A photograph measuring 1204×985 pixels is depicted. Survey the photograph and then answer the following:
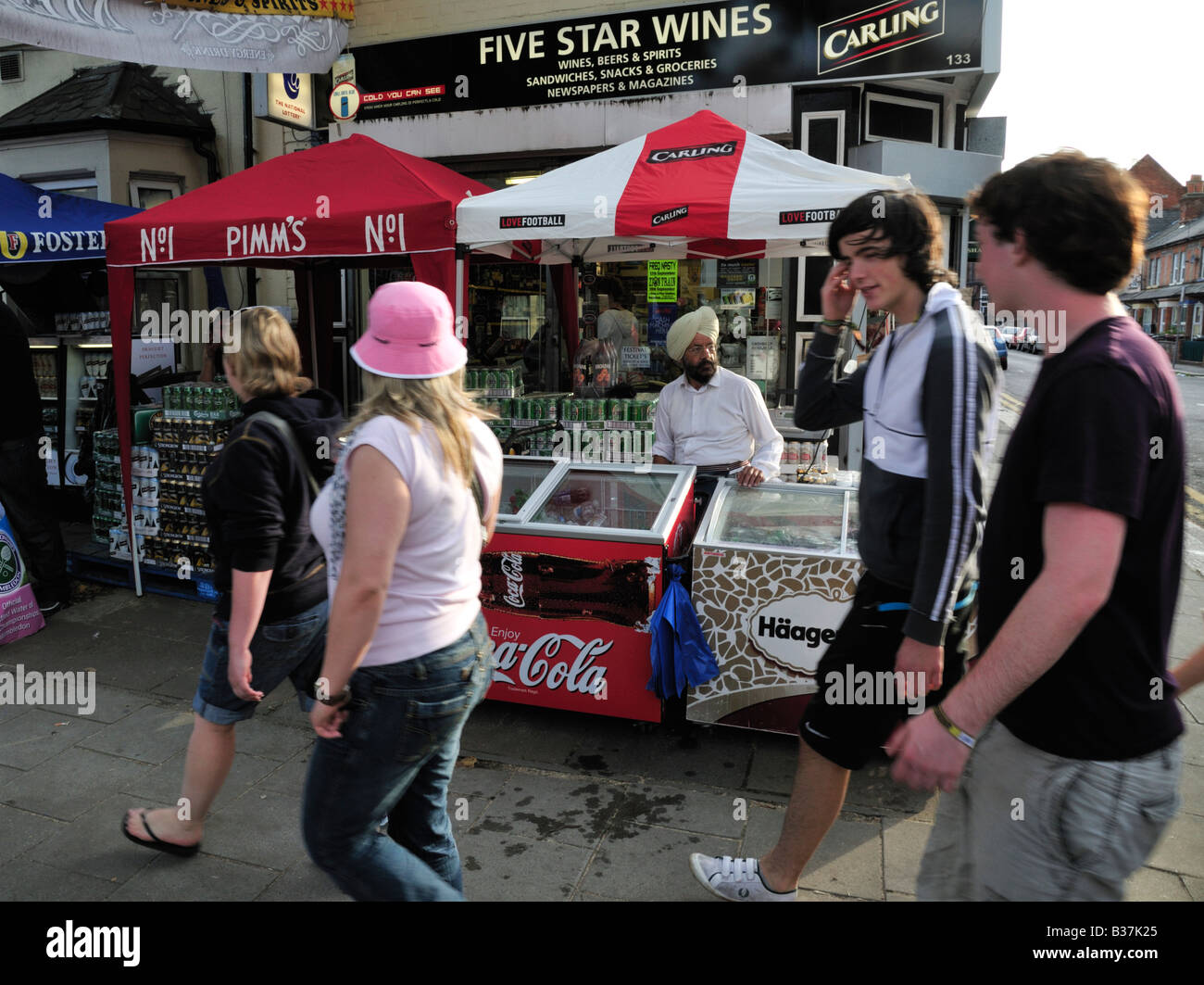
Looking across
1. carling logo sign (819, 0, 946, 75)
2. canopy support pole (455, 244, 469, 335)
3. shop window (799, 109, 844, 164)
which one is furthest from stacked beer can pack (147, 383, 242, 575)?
carling logo sign (819, 0, 946, 75)

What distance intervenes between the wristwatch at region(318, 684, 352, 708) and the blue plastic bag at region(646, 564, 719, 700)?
203cm

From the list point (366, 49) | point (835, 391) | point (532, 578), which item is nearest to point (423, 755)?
point (835, 391)

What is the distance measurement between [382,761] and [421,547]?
1.66 ft

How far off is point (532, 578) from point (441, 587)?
202 cm

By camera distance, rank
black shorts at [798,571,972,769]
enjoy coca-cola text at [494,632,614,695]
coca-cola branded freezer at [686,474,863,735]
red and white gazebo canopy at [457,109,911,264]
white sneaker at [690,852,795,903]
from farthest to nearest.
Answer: red and white gazebo canopy at [457,109,911,264]
enjoy coca-cola text at [494,632,614,695]
coca-cola branded freezer at [686,474,863,735]
white sneaker at [690,852,795,903]
black shorts at [798,571,972,769]

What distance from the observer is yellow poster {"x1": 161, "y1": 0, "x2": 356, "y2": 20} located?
739cm

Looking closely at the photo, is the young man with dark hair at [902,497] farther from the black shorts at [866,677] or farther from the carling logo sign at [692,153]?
the carling logo sign at [692,153]

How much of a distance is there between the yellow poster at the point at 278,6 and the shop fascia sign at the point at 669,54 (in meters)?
0.99

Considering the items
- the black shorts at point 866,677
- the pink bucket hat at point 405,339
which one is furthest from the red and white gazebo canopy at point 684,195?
the pink bucket hat at point 405,339

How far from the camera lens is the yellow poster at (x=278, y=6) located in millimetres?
7395

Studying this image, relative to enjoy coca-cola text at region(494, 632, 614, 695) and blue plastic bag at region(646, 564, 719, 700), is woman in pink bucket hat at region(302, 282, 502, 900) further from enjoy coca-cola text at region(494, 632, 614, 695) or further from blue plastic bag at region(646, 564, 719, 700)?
enjoy coca-cola text at region(494, 632, 614, 695)
